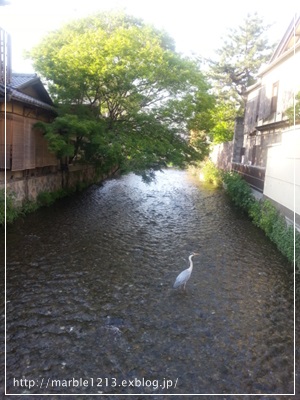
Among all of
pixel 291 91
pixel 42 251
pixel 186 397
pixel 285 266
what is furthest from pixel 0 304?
pixel 291 91

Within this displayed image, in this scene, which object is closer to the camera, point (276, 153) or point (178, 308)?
point (178, 308)

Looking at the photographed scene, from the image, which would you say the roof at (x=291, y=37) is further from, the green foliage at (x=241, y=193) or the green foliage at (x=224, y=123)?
the green foliage at (x=224, y=123)

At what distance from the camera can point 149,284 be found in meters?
7.67

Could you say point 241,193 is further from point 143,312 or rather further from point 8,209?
point 143,312

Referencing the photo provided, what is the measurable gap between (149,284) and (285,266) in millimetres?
4130

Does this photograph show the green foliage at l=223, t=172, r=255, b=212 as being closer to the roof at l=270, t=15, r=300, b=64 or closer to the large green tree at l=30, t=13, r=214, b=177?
the large green tree at l=30, t=13, r=214, b=177

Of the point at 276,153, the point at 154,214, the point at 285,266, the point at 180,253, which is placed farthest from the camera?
the point at 154,214

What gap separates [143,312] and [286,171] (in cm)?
686

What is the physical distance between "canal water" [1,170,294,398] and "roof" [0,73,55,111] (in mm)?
4566

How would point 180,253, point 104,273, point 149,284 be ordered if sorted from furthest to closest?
point 180,253
point 104,273
point 149,284

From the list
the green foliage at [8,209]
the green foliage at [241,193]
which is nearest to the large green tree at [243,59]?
the green foliage at [241,193]

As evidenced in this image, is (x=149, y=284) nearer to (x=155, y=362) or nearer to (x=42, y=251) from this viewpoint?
(x=155, y=362)

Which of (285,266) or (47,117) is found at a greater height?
(47,117)

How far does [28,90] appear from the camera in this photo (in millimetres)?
14141
